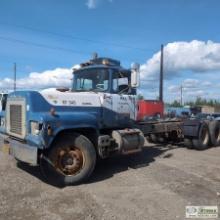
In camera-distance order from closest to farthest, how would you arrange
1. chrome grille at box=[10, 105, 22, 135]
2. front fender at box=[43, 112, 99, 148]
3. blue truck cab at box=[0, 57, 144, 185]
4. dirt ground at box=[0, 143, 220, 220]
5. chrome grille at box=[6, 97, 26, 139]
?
dirt ground at box=[0, 143, 220, 220], front fender at box=[43, 112, 99, 148], blue truck cab at box=[0, 57, 144, 185], chrome grille at box=[6, 97, 26, 139], chrome grille at box=[10, 105, 22, 135]

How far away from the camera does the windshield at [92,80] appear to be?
860cm

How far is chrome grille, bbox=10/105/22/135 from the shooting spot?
7.24m

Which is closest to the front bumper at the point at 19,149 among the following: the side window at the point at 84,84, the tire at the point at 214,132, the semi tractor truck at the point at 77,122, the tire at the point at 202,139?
the semi tractor truck at the point at 77,122

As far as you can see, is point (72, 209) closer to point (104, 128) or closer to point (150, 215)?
point (150, 215)

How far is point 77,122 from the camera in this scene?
7137 mm

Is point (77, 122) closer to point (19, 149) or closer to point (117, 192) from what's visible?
point (19, 149)

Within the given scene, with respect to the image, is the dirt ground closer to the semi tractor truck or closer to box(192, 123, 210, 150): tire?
the semi tractor truck

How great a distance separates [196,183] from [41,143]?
3564 millimetres

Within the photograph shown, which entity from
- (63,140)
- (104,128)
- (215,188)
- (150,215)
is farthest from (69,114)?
(215,188)

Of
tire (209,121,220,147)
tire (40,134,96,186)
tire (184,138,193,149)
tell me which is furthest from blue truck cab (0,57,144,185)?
tire (209,121,220,147)

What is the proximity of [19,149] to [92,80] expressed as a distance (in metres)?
2.90

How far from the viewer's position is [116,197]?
6102mm

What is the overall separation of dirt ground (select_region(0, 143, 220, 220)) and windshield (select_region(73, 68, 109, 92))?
2.23 m

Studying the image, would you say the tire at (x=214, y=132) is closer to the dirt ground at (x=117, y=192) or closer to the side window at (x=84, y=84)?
the dirt ground at (x=117, y=192)
